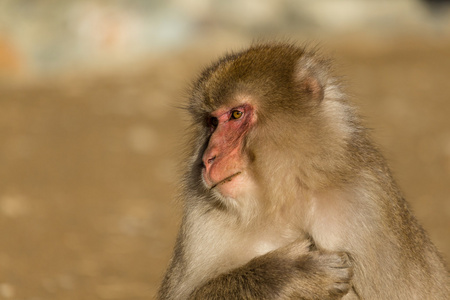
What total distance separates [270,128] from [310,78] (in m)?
0.28

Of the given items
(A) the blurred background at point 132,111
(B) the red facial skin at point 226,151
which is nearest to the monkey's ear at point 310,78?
(B) the red facial skin at point 226,151

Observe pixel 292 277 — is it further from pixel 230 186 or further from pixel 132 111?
pixel 132 111

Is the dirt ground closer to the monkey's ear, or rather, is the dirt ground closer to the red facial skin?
the monkey's ear

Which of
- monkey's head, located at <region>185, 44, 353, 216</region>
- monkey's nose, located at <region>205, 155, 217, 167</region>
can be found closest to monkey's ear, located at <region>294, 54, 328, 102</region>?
monkey's head, located at <region>185, 44, 353, 216</region>

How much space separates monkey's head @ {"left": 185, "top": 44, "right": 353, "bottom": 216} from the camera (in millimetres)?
3199

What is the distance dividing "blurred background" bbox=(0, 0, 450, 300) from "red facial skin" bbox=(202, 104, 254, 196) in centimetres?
69

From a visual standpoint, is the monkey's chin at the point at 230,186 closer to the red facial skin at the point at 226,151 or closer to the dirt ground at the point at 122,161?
the red facial skin at the point at 226,151

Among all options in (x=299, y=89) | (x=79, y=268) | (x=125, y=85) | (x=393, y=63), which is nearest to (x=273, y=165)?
(x=299, y=89)

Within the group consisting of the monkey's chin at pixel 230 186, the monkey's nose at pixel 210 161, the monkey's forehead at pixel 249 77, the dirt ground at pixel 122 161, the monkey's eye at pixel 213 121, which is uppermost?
the dirt ground at pixel 122 161

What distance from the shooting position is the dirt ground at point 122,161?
5.88m

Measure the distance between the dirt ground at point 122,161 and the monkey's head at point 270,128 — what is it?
21.9 inches

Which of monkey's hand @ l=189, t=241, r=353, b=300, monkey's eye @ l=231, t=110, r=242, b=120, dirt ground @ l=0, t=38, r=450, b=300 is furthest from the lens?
dirt ground @ l=0, t=38, r=450, b=300

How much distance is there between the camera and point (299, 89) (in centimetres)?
331

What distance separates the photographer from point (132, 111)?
33.0 ft
